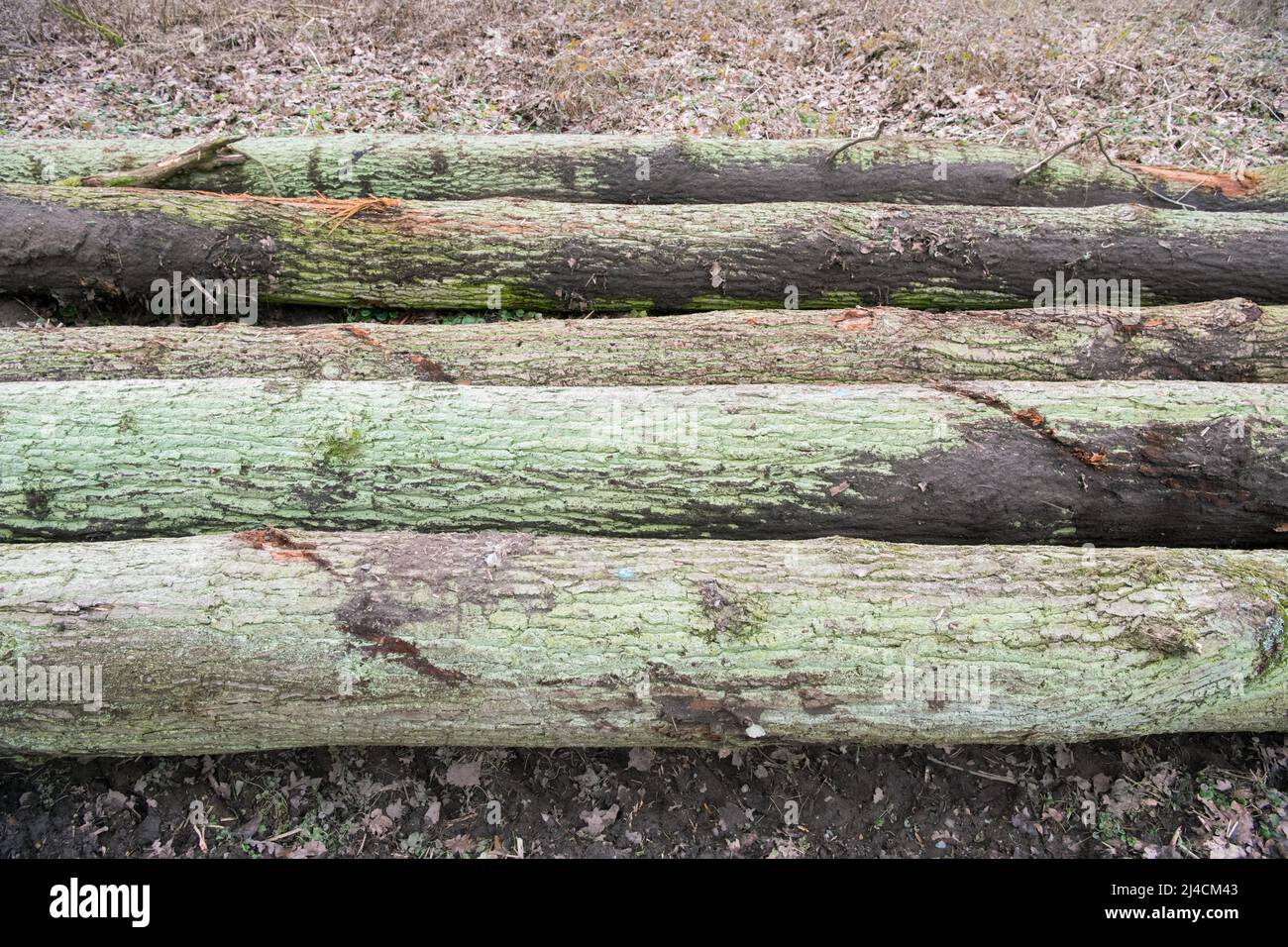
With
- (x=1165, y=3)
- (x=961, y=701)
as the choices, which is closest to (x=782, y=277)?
(x=961, y=701)

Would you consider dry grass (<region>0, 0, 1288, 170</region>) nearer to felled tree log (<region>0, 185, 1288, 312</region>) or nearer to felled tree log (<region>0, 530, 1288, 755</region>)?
felled tree log (<region>0, 185, 1288, 312</region>)

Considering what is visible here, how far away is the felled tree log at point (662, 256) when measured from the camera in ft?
15.1

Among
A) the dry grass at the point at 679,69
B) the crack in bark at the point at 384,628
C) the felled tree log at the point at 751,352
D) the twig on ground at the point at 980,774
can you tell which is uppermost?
the dry grass at the point at 679,69

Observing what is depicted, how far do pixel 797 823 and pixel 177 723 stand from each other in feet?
7.94

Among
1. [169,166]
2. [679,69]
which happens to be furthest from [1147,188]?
[169,166]

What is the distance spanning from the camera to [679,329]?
13.4 feet

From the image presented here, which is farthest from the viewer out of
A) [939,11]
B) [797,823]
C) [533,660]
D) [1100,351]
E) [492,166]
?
[939,11]

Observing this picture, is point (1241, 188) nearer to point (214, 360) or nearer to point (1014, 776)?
point (1014, 776)

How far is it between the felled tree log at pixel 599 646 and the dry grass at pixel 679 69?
18.6ft
